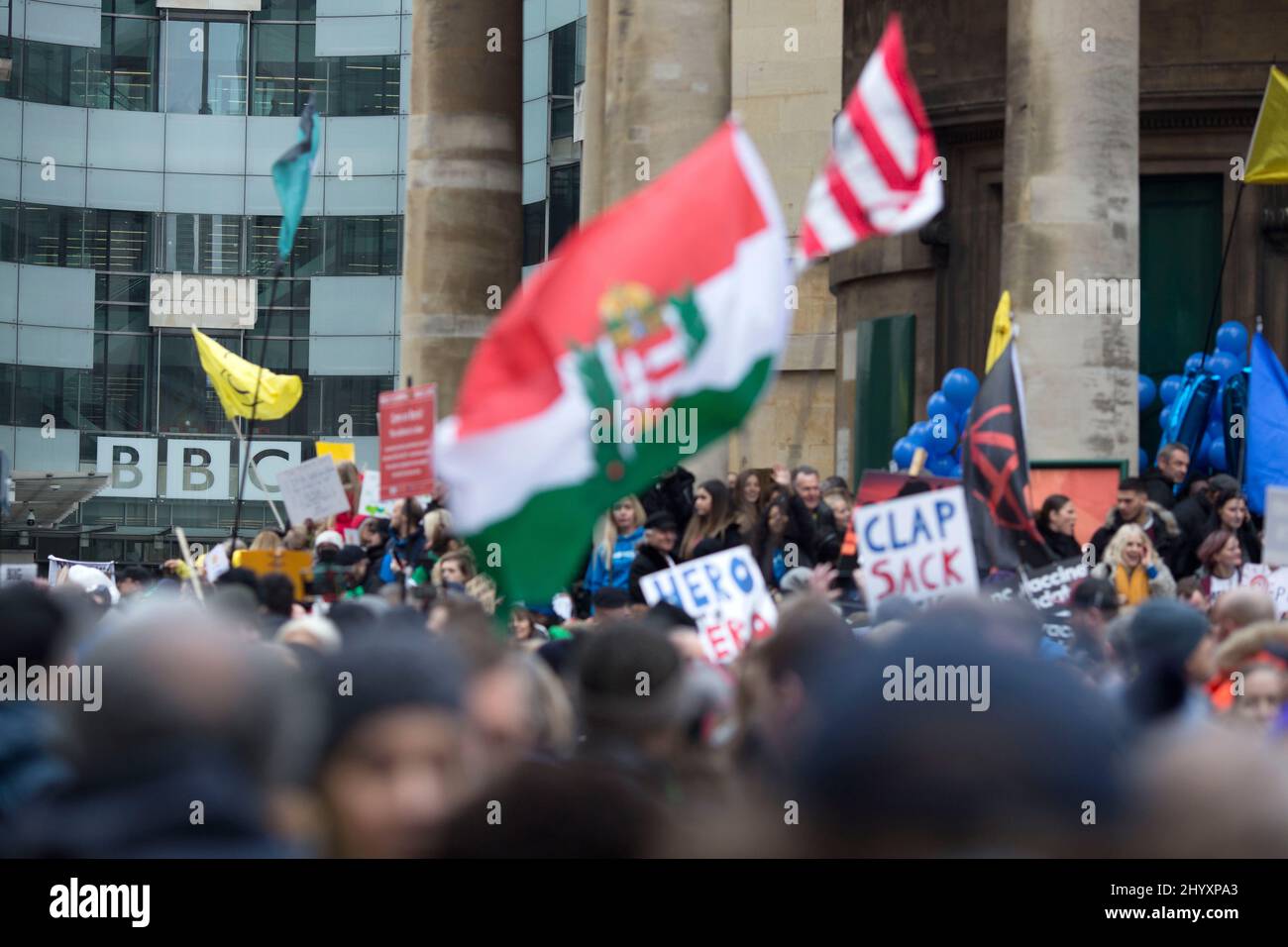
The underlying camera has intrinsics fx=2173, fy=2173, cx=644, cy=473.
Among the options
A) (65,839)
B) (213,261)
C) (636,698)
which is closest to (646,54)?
(636,698)

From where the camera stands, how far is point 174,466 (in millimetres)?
50219

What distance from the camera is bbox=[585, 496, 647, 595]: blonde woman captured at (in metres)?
14.9

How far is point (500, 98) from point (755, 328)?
18.6 meters

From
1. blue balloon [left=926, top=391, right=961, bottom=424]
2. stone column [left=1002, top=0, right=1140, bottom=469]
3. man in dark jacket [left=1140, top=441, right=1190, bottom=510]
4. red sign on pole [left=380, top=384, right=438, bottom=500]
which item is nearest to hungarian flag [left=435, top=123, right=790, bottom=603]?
man in dark jacket [left=1140, top=441, right=1190, bottom=510]

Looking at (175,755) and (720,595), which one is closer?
(175,755)

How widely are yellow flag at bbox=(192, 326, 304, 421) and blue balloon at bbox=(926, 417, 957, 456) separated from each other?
34.2 feet

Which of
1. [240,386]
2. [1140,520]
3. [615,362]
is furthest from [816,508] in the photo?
[240,386]

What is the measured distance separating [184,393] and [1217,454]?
35469 mm

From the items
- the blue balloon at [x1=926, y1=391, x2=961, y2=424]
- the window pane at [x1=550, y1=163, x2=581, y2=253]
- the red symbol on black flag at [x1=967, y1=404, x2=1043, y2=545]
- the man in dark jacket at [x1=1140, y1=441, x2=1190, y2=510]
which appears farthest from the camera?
the window pane at [x1=550, y1=163, x2=581, y2=253]

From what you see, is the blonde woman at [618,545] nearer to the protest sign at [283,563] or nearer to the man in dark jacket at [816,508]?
the man in dark jacket at [816,508]

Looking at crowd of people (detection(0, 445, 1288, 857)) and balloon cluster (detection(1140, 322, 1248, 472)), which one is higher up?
balloon cluster (detection(1140, 322, 1248, 472))

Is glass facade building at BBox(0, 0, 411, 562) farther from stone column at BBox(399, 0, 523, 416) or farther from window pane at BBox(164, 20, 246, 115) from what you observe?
stone column at BBox(399, 0, 523, 416)

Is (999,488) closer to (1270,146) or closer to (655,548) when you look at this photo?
(655,548)

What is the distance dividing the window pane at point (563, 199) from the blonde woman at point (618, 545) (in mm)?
30709
